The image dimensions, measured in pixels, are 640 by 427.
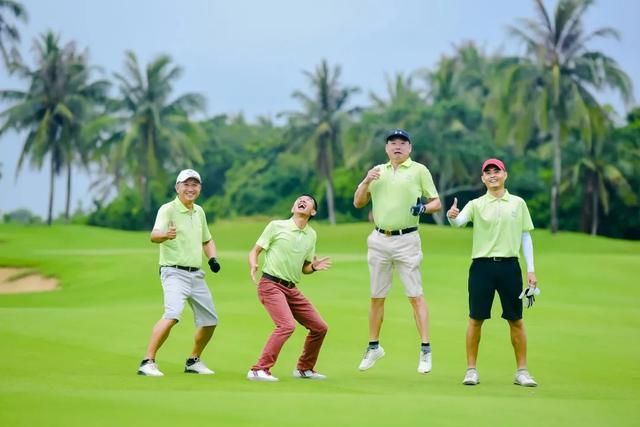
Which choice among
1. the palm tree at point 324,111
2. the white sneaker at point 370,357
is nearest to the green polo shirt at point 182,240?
the white sneaker at point 370,357

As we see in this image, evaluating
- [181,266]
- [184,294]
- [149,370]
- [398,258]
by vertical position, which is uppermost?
[398,258]

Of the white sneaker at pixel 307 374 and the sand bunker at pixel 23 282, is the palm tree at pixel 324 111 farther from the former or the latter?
the white sneaker at pixel 307 374

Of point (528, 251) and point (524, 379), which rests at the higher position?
point (528, 251)

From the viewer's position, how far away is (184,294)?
1260 centimetres

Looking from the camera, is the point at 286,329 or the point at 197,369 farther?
the point at 197,369

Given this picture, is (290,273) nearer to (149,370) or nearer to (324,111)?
(149,370)

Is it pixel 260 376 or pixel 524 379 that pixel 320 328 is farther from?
pixel 524 379

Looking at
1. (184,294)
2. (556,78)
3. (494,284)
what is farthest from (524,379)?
(556,78)

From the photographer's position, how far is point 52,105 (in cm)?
7144

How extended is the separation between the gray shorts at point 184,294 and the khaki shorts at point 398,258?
6.06 feet

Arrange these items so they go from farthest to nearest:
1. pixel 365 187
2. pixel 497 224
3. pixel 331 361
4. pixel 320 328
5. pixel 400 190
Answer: pixel 331 361 < pixel 320 328 < pixel 400 190 < pixel 365 187 < pixel 497 224

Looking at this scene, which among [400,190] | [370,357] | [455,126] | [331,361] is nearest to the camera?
[400,190]

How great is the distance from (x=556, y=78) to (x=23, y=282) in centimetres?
3366

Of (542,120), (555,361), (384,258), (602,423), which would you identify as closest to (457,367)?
(555,361)
